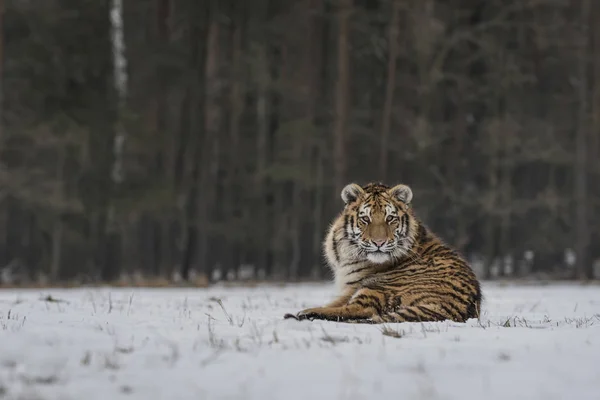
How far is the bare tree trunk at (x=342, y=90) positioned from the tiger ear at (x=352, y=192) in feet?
49.6

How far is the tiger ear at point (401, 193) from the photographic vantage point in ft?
28.3

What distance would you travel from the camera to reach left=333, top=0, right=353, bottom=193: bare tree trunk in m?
24.1

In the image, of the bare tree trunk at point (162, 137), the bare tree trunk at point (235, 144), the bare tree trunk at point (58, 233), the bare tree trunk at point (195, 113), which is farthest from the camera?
the bare tree trunk at point (58, 233)

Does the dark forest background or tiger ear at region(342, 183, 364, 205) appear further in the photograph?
the dark forest background

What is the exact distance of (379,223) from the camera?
8320 mm

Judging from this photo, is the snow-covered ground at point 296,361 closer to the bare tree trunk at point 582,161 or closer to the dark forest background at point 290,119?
the dark forest background at point 290,119

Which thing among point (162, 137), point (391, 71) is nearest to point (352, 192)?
point (162, 137)

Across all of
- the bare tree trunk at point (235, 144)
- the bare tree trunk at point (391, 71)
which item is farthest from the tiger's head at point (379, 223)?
the bare tree trunk at point (235, 144)

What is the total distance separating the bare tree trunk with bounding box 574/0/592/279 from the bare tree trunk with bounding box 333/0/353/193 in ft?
27.1

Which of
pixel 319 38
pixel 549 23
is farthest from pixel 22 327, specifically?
pixel 549 23

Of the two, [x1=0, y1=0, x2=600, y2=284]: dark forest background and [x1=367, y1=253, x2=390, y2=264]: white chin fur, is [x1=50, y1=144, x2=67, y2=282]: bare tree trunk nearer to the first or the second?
[x1=0, y1=0, x2=600, y2=284]: dark forest background

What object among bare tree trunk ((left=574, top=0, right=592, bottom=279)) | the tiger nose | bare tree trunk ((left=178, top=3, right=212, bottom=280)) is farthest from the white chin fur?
bare tree trunk ((left=574, top=0, right=592, bottom=279))

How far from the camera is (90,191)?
83.0 feet

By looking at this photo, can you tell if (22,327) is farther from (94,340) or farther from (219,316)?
(219,316)
